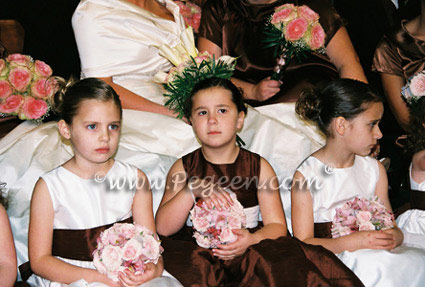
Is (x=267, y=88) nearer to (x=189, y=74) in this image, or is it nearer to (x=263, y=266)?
(x=189, y=74)

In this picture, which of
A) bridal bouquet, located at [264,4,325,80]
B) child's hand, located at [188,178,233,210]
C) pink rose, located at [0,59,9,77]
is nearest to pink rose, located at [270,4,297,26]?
bridal bouquet, located at [264,4,325,80]

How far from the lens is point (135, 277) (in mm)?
2150

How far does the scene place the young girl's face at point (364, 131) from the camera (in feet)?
8.89

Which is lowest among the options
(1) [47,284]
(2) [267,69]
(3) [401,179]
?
(1) [47,284]

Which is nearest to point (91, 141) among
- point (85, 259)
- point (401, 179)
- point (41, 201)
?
point (41, 201)

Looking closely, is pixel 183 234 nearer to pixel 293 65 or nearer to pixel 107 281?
pixel 107 281

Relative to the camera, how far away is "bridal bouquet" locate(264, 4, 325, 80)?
3.12 metres

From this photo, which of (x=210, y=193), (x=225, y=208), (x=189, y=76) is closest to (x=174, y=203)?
(x=210, y=193)

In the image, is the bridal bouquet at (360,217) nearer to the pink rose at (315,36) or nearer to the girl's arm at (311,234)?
the girl's arm at (311,234)

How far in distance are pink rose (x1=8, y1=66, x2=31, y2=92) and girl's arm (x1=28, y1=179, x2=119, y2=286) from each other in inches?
36.1

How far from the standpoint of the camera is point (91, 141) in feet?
7.93

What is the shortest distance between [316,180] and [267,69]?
1.12 meters

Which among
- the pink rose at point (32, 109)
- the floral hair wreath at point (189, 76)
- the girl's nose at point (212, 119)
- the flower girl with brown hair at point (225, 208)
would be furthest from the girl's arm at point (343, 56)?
the pink rose at point (32, 109)

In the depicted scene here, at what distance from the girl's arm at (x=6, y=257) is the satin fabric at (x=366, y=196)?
4.87 feet
